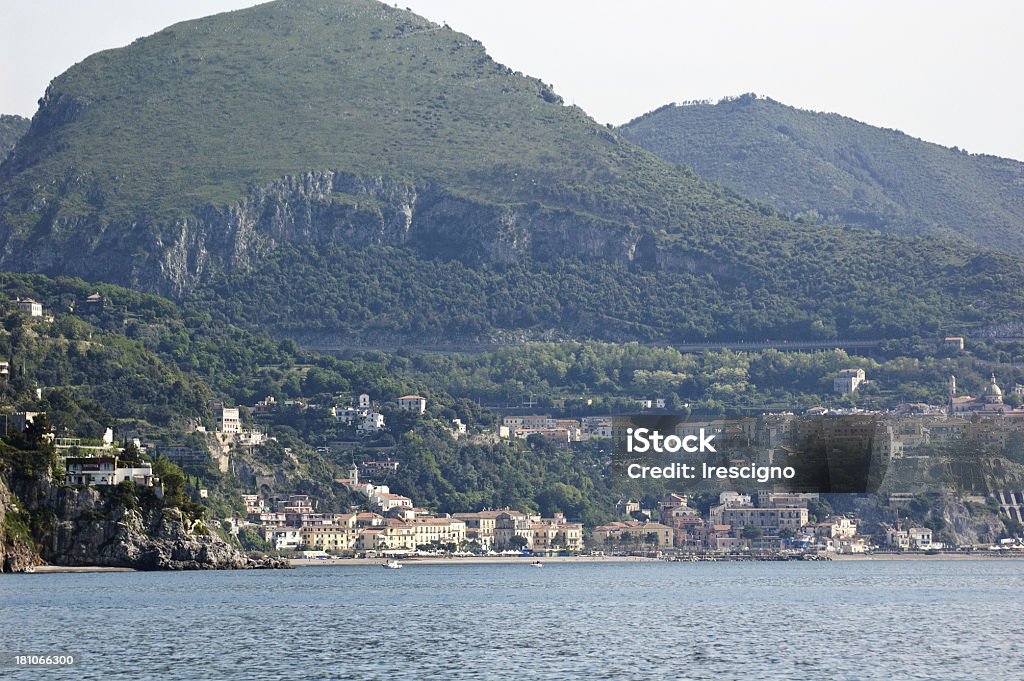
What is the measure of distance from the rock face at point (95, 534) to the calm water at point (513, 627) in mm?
2312

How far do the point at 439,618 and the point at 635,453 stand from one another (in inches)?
4193

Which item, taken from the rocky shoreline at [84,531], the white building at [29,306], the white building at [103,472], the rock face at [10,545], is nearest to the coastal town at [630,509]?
the white building at [29,306]

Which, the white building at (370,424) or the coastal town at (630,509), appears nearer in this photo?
the coastal town at (630,509)

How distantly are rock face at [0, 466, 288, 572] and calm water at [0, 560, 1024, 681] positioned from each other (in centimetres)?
231

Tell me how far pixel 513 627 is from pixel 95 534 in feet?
132

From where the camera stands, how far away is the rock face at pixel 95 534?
113188mm

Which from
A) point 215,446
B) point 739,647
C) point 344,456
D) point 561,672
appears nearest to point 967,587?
point 739,647

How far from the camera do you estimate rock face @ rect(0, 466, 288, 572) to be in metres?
113

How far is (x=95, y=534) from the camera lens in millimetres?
118250

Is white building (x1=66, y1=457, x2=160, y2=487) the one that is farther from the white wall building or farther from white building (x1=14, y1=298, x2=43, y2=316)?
white building (x1=14, y1=298, x2=43, y2=316)

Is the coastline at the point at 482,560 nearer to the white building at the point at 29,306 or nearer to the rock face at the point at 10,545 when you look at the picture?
the white building at the point at 29,306

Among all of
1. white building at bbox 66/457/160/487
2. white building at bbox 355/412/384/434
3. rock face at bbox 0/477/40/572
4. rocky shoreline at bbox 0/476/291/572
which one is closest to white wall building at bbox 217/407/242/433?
white building at bbox 355/412/384/434

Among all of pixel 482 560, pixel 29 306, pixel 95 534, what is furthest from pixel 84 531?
pixel 29 306

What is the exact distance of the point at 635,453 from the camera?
19488 centimetres
